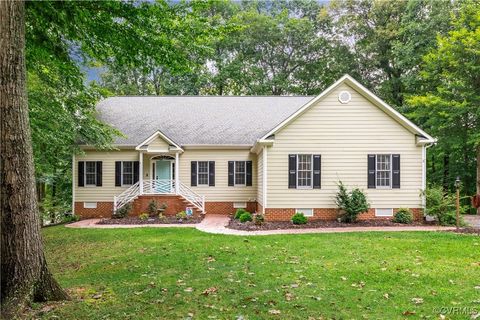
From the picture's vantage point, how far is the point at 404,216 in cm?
1436

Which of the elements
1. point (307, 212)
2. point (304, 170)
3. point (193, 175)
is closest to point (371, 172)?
point (304, 170)

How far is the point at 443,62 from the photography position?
19.9 meters

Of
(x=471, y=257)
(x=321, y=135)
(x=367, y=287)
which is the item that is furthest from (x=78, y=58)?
(x=471, y=257)

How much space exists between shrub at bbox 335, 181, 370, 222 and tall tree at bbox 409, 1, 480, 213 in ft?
26.2

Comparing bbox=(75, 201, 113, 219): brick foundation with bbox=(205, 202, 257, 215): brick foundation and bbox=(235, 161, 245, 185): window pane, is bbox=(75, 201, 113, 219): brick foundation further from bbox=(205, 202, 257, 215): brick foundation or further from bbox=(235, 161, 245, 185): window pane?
bbox=(235, 161, 245, 185): window pane

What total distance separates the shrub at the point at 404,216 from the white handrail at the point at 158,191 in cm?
888

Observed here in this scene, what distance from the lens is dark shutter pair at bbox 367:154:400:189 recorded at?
48.9ft

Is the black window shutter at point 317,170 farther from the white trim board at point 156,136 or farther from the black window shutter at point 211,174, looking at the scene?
the white trim board at point 156,136

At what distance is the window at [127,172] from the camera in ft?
61.9

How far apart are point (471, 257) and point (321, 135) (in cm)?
783

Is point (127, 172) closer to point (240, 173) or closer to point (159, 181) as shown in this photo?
point (159, 181)

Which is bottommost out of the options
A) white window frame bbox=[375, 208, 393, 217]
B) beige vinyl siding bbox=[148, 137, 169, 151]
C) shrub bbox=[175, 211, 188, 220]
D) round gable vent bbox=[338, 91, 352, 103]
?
shrub bbox=[175, 211, 188, 220]

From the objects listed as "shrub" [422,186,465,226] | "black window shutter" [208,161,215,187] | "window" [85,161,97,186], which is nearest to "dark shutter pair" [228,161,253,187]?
"black window shutter" [208,161,215,187]

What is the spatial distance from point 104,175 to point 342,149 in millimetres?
12136
